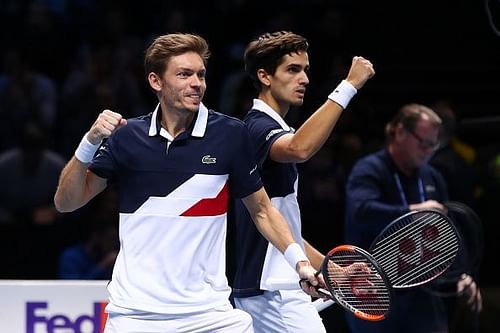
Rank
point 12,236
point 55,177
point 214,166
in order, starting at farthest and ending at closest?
1. point 55,177
2. point 12,236
3. point 214,166

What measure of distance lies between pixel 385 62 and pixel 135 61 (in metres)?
2.38

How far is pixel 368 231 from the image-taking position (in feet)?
28.1

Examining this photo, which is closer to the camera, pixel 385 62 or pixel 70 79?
pixel 70 79

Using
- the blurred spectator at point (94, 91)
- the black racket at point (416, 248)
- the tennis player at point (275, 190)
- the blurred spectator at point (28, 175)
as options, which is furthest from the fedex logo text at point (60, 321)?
the blurred spectator at point (94, 91)

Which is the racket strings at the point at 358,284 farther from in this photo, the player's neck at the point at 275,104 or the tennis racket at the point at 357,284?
the player's neck at the point at 275,104

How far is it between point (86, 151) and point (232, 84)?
6.50 meters

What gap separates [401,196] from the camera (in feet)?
28.2

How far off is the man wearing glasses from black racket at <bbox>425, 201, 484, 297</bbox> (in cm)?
12

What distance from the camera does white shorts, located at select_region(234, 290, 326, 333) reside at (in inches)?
269

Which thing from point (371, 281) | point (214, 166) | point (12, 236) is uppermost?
point (214, 166)

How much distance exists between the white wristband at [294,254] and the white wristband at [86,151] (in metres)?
0.96

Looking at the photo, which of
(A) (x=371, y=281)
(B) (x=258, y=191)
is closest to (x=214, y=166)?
(B) (x=258, y=191)

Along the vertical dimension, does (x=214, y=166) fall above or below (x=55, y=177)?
above

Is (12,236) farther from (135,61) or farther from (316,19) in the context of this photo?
(316,19)
